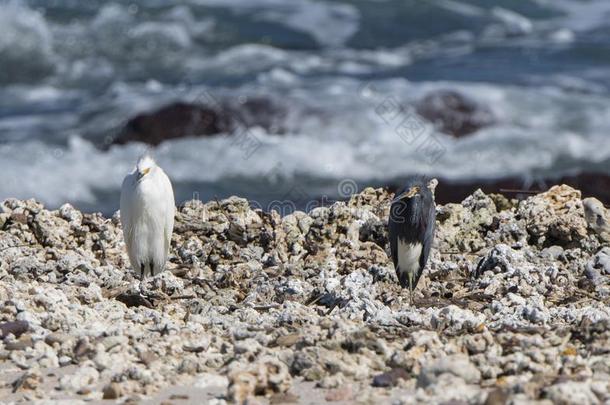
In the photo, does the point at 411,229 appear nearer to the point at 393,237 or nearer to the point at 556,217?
the point at 393,237

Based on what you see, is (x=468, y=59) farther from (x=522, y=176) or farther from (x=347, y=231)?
(x=347, y=231)

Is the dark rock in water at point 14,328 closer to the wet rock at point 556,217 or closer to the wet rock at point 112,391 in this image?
the wet rock at point 112,391

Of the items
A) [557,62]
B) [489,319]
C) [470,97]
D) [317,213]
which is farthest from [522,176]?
[489,319]

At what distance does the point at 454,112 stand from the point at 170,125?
5143mm

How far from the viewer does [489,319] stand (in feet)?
21.4

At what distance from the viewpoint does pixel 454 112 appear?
2273 centimetres

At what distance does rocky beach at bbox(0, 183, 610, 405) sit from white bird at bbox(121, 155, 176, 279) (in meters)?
0.17

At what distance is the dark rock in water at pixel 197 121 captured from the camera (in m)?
21.7

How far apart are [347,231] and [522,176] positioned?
12.2 meters

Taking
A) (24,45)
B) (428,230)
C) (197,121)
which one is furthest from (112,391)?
(24,45)

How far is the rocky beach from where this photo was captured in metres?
5.16

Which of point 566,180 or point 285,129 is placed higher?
point 285,129

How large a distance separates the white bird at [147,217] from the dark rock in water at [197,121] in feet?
42.9

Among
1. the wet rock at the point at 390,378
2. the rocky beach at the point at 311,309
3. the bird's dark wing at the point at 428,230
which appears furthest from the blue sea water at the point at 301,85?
the wet rock at the point at 390,378
